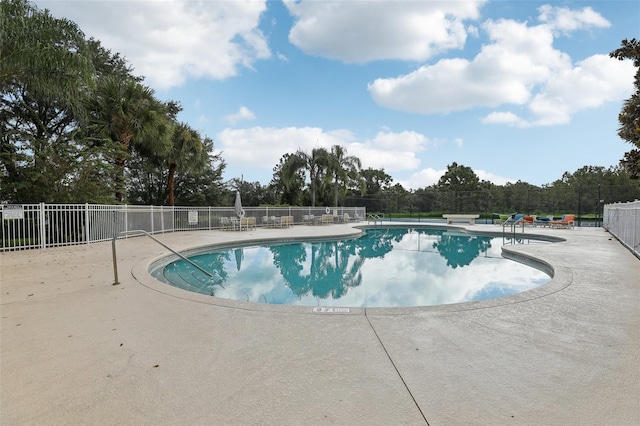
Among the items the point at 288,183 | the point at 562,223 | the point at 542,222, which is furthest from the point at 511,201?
the point at 288,183

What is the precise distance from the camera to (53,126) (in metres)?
16.1

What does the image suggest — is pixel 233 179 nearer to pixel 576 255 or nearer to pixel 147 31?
pixel 147 31

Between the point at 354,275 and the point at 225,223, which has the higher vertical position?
the point at 225,223

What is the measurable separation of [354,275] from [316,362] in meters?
5.25

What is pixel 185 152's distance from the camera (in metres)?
17.7

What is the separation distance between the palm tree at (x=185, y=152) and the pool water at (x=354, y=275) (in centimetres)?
908

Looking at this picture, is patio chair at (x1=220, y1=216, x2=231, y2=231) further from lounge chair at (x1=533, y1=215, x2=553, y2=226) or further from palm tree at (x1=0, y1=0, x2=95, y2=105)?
lounge chair at (x1=533, y1=215, x2=553, y2=226)

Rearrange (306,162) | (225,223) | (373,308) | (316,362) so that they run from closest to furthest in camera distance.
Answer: (316,362) → (373,308) → (225,223) → (306,162)

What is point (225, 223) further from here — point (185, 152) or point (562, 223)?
point (562, 223)

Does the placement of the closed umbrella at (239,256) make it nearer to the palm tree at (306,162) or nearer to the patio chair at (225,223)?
the patio chair at (225,223)

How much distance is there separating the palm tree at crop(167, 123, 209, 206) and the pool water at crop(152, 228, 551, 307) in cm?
908

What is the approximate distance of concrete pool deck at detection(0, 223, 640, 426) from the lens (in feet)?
5.85

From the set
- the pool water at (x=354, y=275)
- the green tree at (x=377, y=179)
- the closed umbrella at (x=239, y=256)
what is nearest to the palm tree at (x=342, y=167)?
the pool water at (x=354, y=275)

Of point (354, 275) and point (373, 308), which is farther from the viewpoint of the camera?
point (354, 275)
